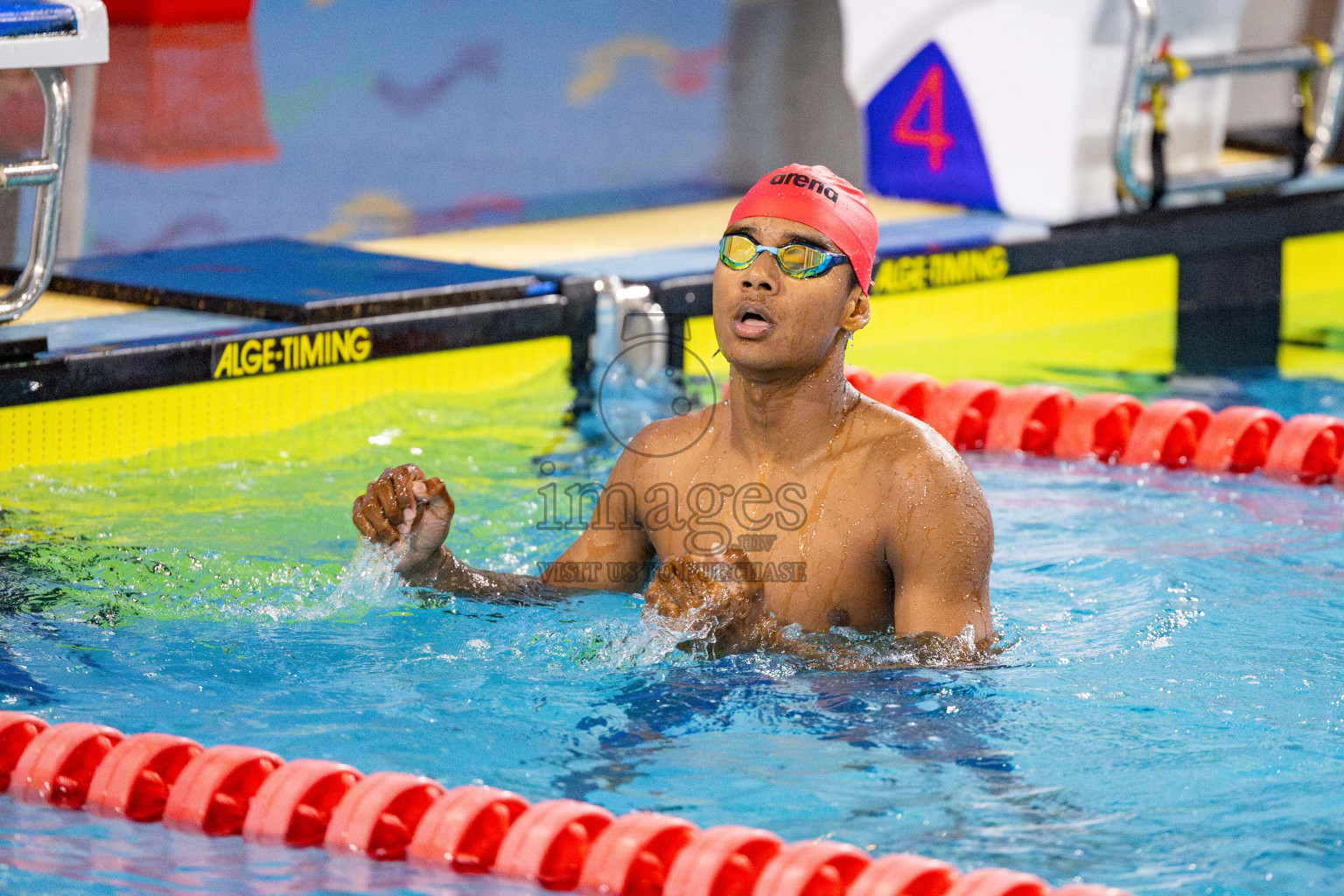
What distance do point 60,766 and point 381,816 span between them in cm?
61

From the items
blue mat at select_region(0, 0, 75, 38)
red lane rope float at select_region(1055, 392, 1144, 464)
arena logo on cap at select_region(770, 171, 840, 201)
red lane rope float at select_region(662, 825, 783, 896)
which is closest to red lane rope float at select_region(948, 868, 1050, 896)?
red lane rope float at select_region(662, 825, 783, 896)

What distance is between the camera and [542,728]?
3359 mm

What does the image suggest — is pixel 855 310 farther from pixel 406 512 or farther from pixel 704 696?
pixel 406 512

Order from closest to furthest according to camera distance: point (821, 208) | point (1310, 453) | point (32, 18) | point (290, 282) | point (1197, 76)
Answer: point (821, 208) < point (32, 18) < point (1310, 453) < point (290, 282) < point (1197, 76)

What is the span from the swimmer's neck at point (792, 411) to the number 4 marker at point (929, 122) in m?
5.27

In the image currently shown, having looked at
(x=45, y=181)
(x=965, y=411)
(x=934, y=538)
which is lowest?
(x=934, y=538)

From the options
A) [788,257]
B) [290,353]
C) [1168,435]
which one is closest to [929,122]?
[1168,435]

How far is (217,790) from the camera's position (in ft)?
9.88

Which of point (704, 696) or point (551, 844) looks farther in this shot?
point (704, 696)

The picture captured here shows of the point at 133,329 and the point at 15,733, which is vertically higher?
the point at 133,329

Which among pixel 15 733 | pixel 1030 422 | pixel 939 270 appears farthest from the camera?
pixel 939 270

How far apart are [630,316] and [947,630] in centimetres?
356

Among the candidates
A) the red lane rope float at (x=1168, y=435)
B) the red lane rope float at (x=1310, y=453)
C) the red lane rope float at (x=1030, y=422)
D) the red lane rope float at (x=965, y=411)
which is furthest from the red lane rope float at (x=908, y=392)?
the red lane rope float at (x=1310, y=453)

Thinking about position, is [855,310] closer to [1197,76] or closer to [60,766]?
[60,766]
